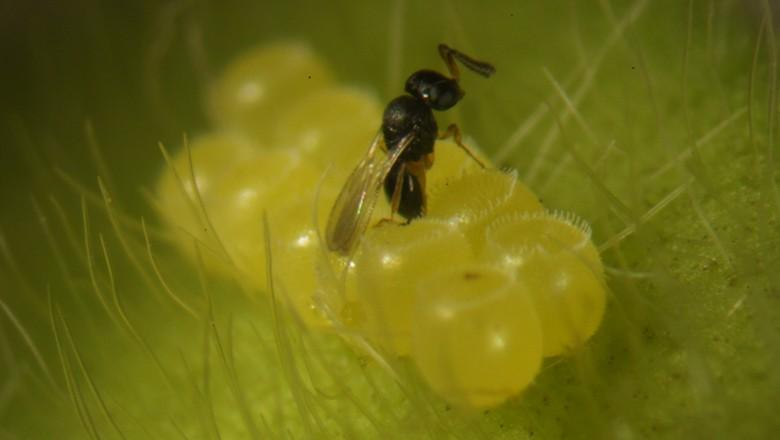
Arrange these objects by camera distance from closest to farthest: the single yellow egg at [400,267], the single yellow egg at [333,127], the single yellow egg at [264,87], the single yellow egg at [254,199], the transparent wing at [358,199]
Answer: the single yellow egg at [400,267], the transparent wing at [358,199], the single yellow egg at [254,199], the single yellow egg at [333,127], the single yellow egg at [264,87]

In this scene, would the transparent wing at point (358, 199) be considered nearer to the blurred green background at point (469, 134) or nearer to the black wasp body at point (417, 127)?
the black wasp body at point (417, 127)

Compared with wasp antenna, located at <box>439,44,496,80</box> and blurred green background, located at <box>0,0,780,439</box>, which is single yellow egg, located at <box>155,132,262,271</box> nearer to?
blurred green background, located at <box>0,0,780,439</box>

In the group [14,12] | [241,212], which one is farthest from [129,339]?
[14,12]

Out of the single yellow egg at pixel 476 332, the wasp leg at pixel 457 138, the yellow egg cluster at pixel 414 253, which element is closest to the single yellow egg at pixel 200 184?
the yellow egg cluster at pixel 414 253

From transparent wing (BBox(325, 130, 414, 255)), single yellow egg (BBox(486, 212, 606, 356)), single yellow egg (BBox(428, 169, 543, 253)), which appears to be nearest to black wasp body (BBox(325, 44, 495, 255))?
transparent wing (BBox(325, 130, 414, 255))

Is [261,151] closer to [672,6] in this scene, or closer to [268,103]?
[268,103]

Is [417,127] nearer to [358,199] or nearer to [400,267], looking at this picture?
[358,199]

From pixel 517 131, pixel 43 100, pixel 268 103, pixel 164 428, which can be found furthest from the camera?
→ pixel 43 100
